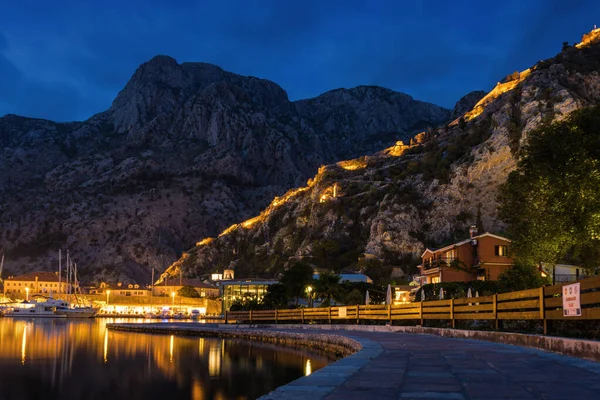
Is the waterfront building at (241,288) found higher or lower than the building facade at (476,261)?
lower

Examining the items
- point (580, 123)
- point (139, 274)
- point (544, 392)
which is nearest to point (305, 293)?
point (580, 123)

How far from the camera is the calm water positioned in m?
16.1

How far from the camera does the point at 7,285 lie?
17388 centimetres

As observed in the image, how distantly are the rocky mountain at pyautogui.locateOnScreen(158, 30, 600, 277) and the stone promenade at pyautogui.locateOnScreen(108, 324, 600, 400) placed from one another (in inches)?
3936

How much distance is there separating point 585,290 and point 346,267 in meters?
113

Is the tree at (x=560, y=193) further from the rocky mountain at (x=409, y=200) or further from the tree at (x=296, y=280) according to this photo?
the rocky mountain at (x=409, y=200)

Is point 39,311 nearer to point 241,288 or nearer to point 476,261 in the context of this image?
point 241,288

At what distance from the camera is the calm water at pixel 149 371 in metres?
16.1

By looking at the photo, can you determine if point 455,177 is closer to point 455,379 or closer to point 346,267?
point 346,267

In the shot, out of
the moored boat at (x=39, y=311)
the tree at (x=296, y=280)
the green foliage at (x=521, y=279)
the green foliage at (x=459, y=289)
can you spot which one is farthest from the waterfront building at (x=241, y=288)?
the green foliage at (x=521, y=279)

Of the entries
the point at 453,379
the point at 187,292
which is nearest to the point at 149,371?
the point at 453,379

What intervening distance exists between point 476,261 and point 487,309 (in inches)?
2092

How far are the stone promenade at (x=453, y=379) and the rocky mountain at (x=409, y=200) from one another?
100.0 m

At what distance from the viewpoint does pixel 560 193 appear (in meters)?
30.7
